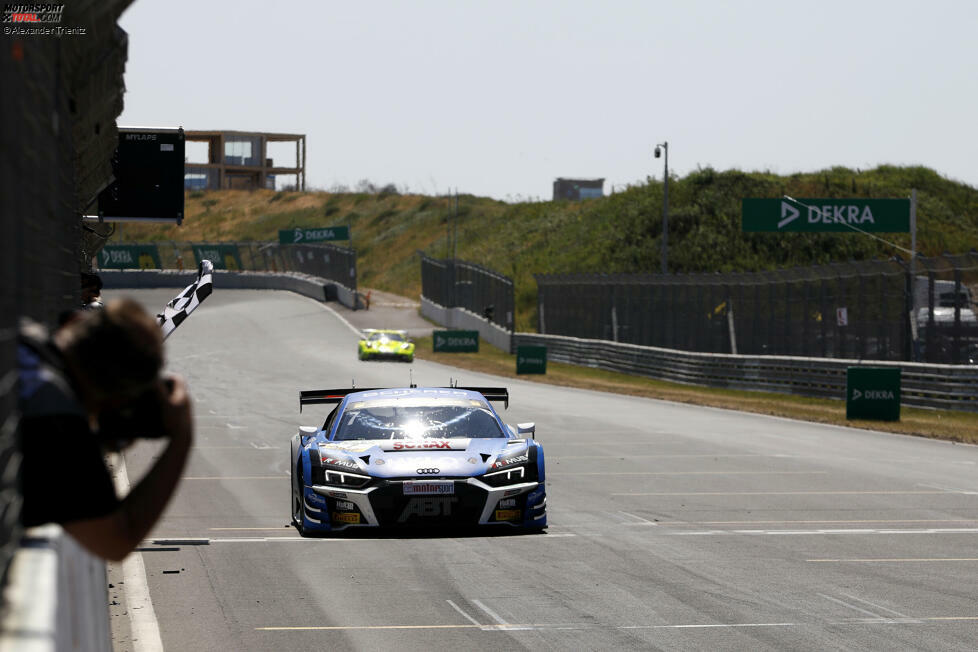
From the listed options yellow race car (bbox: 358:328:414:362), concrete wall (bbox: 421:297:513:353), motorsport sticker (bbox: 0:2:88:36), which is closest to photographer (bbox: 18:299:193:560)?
motorsport sticker (bbox: 0:2:88:36)

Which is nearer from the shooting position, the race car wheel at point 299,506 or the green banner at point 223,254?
the race car wheel at point 299,506

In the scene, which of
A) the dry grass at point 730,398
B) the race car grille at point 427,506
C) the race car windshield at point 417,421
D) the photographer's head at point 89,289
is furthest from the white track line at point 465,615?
the dry grass at point 730,398

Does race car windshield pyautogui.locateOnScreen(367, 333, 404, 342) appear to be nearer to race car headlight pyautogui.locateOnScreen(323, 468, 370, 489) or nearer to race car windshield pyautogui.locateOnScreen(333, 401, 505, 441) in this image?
race car windshield pyautogui.locateOnScreen(333, 401, 505, 441)

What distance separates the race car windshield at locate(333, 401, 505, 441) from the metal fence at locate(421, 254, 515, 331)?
4386 centimetres

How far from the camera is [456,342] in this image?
57.5m

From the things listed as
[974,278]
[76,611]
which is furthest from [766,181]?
[76,611]

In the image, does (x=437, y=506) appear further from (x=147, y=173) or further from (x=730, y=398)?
(x=730, y=398)

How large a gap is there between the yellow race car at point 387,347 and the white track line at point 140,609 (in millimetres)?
34422

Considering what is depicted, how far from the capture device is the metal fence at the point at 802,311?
101ft

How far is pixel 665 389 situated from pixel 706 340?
7.82ft

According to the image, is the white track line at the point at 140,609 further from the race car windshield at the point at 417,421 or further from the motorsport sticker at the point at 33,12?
the motorsport sticker at the point at 33,12

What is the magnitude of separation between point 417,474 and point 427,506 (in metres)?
0.29

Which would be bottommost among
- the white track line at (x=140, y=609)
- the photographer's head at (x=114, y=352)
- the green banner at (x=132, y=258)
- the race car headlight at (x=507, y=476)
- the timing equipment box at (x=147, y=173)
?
the white track line at (x=140, y=609)

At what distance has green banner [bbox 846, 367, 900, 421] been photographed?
29.6 metres
